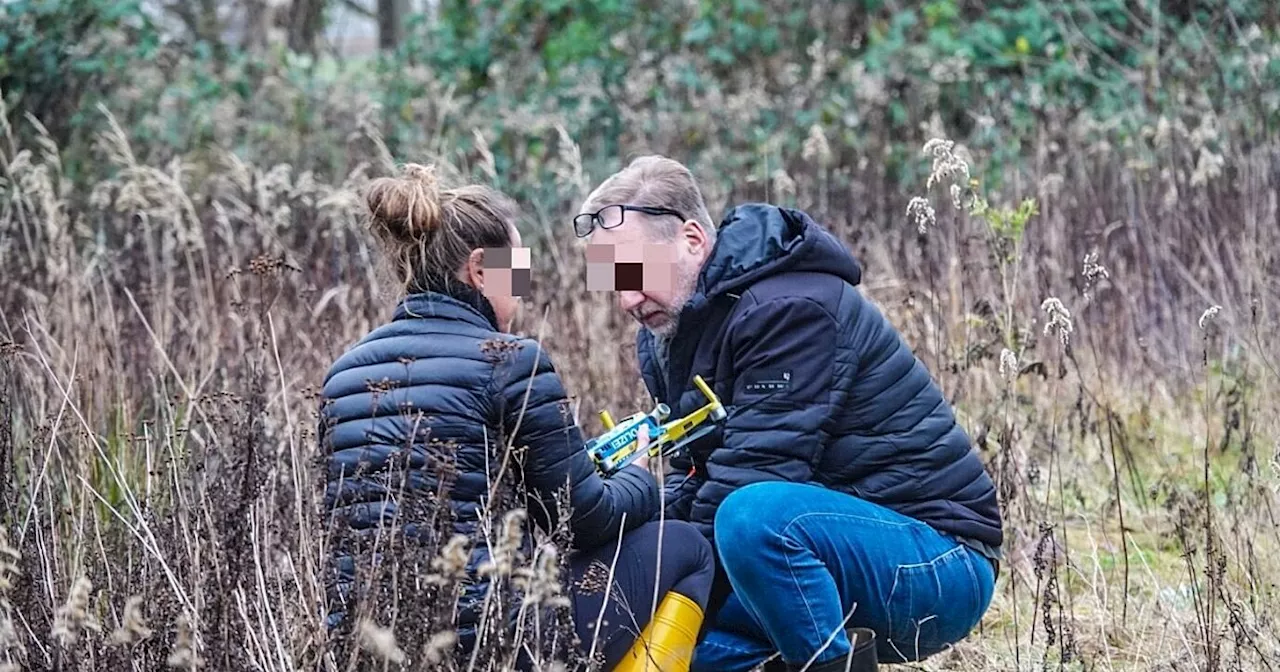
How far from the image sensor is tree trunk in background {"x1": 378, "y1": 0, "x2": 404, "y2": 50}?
43.0ft

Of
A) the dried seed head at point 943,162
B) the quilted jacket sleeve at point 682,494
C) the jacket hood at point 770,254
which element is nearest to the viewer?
the jacket hood at point 770,254

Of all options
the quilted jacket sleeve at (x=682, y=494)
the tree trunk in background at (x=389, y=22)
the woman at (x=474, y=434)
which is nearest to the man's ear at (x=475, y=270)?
the woman at (x=474, y=434)

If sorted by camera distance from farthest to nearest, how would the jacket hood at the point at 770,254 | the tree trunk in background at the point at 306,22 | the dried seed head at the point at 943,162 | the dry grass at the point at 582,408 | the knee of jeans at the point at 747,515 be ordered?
1. the tree trunk in background at the point at 306,22
2. the dried seed head at the point at 943,162
3. the jacket hood at the point at 770,254
4. the knee of jeans at the point at 747,515
5. the dry grass at the point at 582,408

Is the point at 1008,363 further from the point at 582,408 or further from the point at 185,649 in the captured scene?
the point at 185,649

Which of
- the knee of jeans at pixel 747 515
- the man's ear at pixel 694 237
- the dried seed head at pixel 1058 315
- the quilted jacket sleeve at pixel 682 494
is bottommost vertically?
the quilted jacket sleeve at pixel 682 494

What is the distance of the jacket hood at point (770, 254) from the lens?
2.90m

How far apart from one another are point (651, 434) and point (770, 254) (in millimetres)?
438

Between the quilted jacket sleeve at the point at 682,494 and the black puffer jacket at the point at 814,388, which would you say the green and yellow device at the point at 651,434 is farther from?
the quilted jacket sleeve at the point at 682,494

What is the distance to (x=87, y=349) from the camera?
4078 mm

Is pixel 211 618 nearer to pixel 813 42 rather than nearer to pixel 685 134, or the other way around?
pixel 685 134

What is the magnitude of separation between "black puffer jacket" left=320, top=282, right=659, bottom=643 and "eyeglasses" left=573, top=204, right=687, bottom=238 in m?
0.40

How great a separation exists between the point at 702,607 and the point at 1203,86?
5.40 meters

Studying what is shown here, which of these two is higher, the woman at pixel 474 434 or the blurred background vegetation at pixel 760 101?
the blurred background vegetation at pixel 760 101

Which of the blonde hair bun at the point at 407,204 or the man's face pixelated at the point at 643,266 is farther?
the man's face pixelated at the point at 643,266
